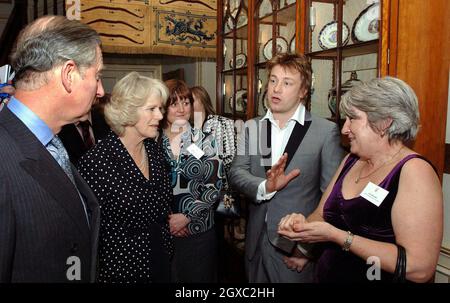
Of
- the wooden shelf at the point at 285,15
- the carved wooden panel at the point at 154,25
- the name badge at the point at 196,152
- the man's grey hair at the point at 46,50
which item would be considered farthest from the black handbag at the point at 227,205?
the carved wooden panel at the point at 154,25

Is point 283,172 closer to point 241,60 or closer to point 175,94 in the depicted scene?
point 175,94

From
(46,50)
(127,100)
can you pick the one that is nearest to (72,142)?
(127,100)

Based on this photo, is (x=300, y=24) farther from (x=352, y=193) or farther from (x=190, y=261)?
(x=190, y=261)

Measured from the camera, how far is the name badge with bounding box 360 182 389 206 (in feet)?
4.68

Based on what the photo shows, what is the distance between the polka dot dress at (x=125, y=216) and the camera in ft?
5.93

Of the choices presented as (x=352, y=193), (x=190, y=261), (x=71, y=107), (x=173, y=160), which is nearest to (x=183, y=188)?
(x=173, y=160)

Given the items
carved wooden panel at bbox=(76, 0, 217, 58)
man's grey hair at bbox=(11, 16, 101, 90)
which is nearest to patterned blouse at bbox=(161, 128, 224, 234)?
man's grey hair at bbox=(11, 16, 101, 90)

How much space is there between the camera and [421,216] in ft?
4.35

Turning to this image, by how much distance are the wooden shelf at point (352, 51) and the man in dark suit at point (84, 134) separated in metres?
1.39

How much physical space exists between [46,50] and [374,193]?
1215 mm

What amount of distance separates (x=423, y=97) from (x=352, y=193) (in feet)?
2.08

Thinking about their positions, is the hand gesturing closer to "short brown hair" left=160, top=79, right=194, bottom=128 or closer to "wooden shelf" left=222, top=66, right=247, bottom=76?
"short brown hair" left=160, top=79, right=194, bottom=128

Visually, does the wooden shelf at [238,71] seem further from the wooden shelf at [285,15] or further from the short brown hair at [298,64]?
the short brown hair at [298,64]
